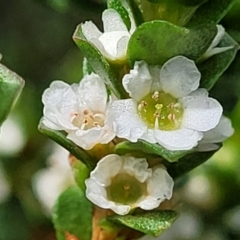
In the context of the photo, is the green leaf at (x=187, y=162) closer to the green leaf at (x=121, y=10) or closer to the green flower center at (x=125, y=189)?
the green flower center at (x=125, y=189)

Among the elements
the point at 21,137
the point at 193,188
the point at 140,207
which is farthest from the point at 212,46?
the point at 21,137

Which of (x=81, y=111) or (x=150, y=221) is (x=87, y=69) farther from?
(x=150, y=221)

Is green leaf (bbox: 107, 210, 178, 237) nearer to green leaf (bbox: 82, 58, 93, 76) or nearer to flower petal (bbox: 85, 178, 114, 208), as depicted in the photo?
flower petal (bbox: 85, 178, 114, 208)

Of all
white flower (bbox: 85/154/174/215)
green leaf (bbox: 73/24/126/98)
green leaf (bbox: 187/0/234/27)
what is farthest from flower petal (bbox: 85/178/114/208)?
green leaf (bbox: 187/0/234/27)

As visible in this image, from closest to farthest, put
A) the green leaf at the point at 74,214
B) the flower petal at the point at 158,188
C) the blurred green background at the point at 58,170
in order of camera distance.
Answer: the flower petal at the point at 158,188, the green leaf at the point at 74,214, the blurred green background at the point at 58,170

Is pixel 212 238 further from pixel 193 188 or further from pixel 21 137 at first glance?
pixel 21 137

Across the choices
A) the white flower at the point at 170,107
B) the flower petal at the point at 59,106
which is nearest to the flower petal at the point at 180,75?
the white flower at the point at 170,107
